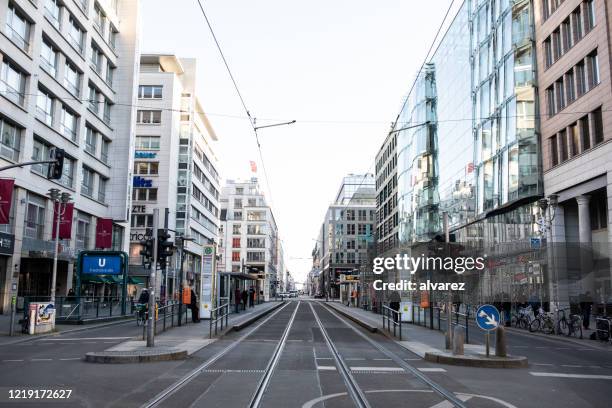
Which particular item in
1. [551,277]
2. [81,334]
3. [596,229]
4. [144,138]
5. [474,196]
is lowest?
[81,334]

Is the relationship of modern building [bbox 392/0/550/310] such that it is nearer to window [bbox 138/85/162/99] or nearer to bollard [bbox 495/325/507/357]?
bollard [bbox 495/325/507/357]

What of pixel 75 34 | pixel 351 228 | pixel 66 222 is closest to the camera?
pixel 66 222

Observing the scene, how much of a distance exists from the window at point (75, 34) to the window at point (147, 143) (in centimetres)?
2728

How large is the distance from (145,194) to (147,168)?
3186 millimetres

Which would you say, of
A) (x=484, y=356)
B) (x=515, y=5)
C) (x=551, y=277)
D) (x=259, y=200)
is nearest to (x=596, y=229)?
(x=551, y=277)

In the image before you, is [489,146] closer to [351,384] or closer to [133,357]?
[133,357]

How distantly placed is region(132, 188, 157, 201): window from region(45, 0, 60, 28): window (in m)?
32.5

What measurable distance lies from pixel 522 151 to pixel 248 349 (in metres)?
28.5

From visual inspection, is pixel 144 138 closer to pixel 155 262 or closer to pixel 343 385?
pixel 155 262

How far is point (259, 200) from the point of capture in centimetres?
14388

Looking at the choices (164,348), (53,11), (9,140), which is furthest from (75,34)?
(164,348)

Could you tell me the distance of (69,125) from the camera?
144 feet

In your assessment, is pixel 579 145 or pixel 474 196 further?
pixel 474 196

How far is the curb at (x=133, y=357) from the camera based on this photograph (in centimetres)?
1387
